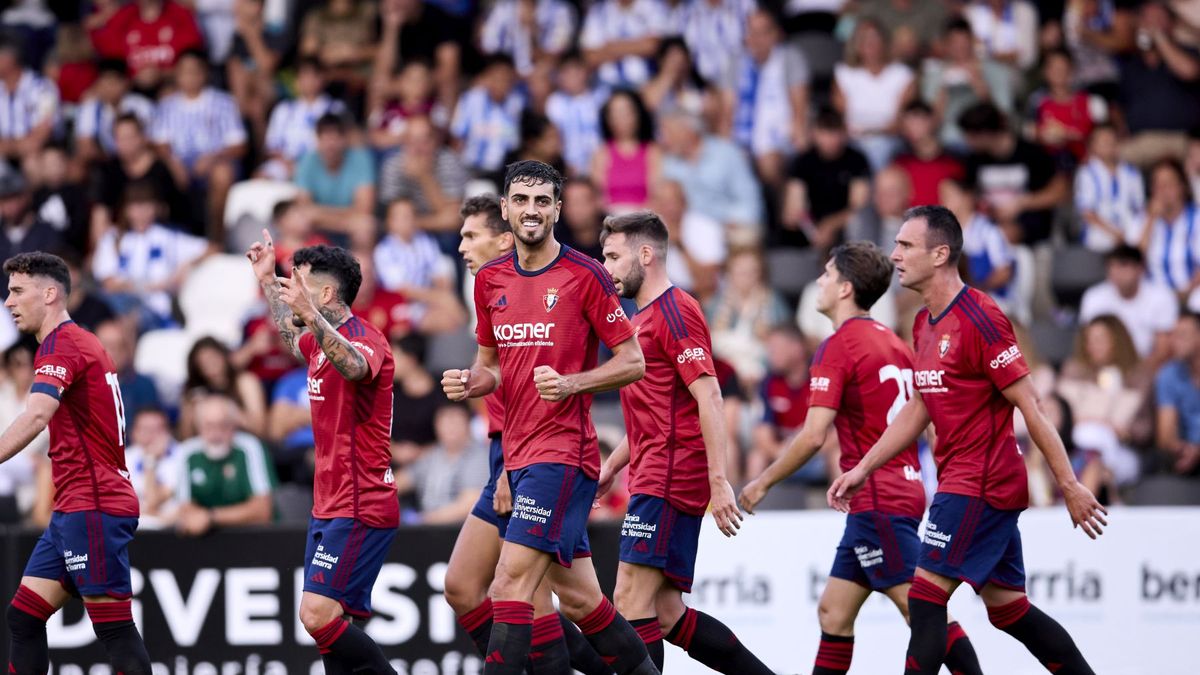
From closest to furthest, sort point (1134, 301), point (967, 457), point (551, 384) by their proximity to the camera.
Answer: point (551, 384)
point (967, 457)
point (1134, 301)

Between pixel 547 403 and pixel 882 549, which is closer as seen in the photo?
pixel 547 403

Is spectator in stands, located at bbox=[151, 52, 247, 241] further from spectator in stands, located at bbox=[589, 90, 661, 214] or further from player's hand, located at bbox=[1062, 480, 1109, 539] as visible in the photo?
player's hand, located at bbox=[1062, 480, 1109, 539]

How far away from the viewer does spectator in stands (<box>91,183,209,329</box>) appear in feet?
53.1

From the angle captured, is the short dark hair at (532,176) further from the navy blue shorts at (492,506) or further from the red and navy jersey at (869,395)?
the red and navy jersey at (869,395)

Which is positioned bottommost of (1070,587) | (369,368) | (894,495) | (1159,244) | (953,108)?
(1070,587)

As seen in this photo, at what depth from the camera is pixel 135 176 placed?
17047 mm

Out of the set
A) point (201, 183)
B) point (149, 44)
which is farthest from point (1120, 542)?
point (149, 44)

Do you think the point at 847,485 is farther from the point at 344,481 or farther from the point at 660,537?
the point at 344,481

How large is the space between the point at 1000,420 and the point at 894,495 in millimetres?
844

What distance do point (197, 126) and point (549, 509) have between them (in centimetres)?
1086

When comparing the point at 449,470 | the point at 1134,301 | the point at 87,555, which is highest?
the point at 1134,301

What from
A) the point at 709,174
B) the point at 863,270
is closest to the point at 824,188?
the point at 709,174

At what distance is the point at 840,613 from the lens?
9.56 m

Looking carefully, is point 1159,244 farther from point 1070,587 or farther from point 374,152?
point 374,152
